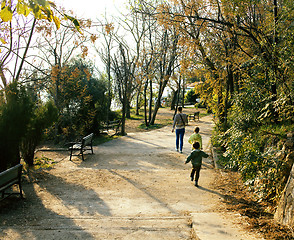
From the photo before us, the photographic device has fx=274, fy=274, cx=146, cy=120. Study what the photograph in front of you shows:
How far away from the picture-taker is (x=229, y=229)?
13.5ft

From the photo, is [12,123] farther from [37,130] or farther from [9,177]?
[37,130]

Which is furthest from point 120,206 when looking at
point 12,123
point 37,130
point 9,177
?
point 37,130

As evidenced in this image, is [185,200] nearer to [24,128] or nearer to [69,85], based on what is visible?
[24,128]

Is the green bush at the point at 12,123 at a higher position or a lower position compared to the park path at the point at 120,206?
higher

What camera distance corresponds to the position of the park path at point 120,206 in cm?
421

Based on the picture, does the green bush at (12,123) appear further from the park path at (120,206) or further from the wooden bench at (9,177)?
the wooden bench at (9,177)

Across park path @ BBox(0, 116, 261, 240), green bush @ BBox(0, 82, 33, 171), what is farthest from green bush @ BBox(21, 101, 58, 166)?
green bush @ BBox(0, 82, 33, 171)

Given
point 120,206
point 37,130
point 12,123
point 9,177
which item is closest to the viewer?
point 120,206

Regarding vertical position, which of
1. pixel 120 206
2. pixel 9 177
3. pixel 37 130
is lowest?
pixel 120 206

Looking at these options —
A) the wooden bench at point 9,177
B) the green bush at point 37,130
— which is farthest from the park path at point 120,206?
the green bush at point 37,130

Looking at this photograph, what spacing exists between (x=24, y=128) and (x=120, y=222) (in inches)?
168

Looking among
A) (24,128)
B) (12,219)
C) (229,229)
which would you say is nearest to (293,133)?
(229,229)

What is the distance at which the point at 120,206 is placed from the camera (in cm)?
560

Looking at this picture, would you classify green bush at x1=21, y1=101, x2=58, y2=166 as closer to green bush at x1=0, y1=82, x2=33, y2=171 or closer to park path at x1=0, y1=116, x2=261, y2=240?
park path at x1=0, y1=116, x2=261, y2=240
